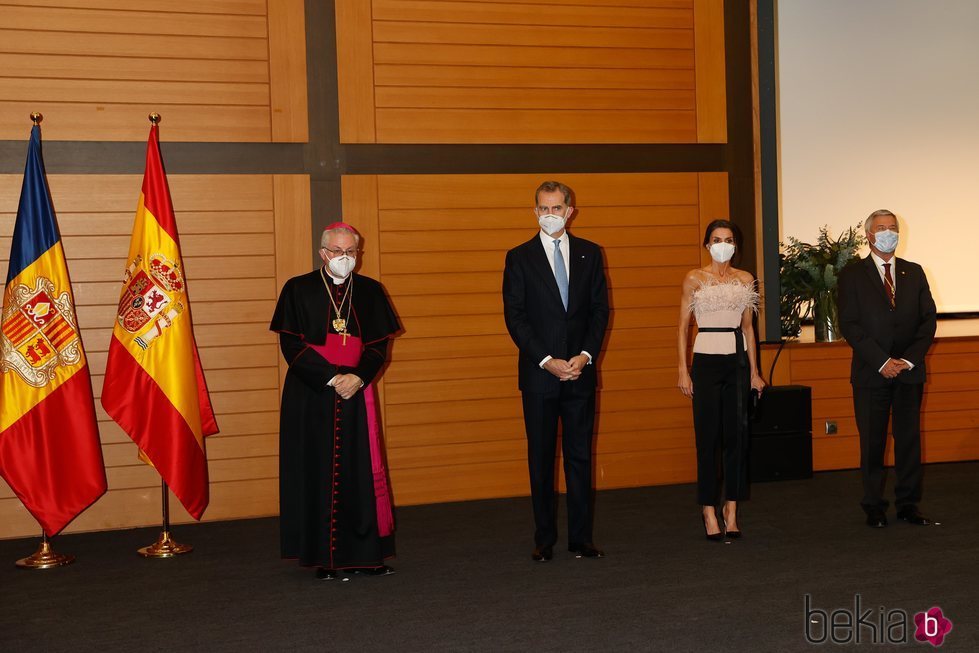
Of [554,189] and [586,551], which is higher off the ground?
[554,189]

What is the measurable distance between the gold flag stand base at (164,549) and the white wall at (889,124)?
17.1 ft

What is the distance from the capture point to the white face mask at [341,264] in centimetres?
440

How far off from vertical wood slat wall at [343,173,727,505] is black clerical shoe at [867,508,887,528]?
5.04 ft

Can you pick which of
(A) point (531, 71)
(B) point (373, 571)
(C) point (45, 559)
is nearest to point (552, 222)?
(B) point (373, 571)

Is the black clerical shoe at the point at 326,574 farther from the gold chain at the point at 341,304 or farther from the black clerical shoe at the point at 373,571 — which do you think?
the gold chain at the point at 341,304

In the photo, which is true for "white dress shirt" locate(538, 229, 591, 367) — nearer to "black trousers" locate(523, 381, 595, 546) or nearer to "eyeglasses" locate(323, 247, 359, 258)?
"black trousers" locate(523, 381, 595, 546)

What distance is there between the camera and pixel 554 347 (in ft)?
14.9

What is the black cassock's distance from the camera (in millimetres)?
4332

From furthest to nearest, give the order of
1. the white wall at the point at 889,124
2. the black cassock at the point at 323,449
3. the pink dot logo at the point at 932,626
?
the white wall at the point at 889,124, the black cassock at the point at 323,449, the pink dot logo at the point at 932,626

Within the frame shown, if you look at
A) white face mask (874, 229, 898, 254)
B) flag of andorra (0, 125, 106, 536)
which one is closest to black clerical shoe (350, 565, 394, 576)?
flag of andorra (0, 125, 106, 536)

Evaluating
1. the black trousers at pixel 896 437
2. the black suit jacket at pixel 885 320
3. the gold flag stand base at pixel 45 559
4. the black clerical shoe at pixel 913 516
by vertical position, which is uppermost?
the black suit jacket at pixel 885 320

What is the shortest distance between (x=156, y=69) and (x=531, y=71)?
2194 mm

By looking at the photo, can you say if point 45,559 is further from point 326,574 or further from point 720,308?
point 720,308

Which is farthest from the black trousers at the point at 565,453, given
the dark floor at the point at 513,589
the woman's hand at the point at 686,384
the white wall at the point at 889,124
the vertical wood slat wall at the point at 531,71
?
the white wall at the point at 889,124
